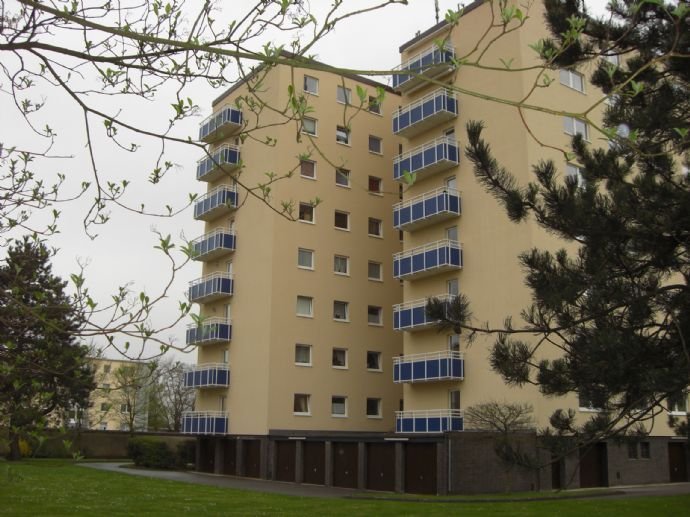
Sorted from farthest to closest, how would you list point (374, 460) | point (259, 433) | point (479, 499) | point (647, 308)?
point (259, 433) → point (374, 460) → point (479, 499) → point (647, 308)

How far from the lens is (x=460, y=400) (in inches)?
1275

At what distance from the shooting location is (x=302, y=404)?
38531mm

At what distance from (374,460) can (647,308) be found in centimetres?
2299

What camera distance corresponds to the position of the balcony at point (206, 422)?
39750mm

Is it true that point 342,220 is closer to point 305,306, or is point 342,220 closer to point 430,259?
point 305,306

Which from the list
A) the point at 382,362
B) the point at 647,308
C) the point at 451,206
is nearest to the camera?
the point at 647,308

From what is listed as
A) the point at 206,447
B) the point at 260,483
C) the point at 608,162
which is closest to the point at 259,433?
the point at 260,483

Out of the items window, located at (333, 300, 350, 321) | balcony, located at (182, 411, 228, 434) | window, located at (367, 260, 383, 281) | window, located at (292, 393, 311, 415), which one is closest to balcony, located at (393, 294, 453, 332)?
window, located at (333, 300, 350, 321)

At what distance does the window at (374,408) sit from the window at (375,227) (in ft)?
29.2

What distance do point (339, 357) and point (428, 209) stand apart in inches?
396

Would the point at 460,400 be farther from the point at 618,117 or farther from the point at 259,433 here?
the point at 618,117

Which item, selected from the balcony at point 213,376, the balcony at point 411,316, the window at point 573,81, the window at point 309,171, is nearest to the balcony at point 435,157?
the window at point 573,81

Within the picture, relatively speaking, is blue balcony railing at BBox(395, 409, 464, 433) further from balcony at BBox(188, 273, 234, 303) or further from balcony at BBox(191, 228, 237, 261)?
balcony at BBox(191, 228, 237, 261)

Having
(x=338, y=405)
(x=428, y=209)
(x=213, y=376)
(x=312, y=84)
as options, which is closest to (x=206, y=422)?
(x=213, y=376)
